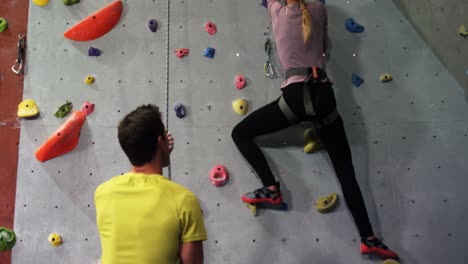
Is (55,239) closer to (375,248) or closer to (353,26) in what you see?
(375,248)

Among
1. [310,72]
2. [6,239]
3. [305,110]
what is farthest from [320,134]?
[6,239]

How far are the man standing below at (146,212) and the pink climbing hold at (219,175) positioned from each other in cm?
98

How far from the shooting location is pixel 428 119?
2.57m

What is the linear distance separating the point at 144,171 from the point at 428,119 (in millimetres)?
1738

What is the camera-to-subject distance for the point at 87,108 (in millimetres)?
2562

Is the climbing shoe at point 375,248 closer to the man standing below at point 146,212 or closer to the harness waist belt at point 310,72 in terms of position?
the harness waist belt at point 310,72

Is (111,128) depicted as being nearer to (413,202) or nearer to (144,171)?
(144,171)

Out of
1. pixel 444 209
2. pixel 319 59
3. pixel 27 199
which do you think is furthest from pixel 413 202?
pixel 27 199

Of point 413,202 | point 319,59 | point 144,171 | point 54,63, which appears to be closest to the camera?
point 144,171

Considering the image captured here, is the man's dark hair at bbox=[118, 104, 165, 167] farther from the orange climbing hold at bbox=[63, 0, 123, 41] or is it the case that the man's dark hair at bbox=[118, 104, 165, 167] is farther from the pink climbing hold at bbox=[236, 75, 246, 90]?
the orange climbing hold at bbox=[63, 0, 123, 41]

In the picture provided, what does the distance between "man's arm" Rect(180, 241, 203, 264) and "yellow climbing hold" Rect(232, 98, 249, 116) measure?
119cm

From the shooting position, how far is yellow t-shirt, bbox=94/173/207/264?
1.41 metres

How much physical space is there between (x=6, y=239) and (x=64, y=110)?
731mm

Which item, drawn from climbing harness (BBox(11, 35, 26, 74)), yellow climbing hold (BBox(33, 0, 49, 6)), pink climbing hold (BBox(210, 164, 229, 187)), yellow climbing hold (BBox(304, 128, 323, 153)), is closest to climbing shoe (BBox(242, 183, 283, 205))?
pink climbing hold (BBox(210, 164, 229, 187))
